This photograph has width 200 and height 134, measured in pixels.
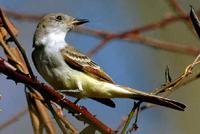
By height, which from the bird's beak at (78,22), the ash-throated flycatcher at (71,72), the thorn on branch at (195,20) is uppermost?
the bird's beak at (78,22)

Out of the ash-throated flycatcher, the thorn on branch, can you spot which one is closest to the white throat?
the ash-throated flycatcher

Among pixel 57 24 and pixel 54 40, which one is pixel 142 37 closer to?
pixel 54 40

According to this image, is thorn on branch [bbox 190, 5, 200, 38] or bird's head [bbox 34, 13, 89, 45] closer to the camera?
thorn on branch [bbox 190, 5, 200, 38]

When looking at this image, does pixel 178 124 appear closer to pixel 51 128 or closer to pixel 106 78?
pixel 106 78

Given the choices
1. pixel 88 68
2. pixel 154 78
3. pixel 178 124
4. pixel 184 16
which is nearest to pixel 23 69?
pixel 88 68

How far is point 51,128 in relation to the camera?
6.36 ft

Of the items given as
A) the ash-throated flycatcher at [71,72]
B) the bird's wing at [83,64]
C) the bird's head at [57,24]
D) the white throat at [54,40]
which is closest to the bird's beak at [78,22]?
the bird's head at [57,24]

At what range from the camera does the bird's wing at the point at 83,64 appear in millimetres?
3887

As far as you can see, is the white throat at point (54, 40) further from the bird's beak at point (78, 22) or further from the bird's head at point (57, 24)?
the bird's beak at point (78, 22)

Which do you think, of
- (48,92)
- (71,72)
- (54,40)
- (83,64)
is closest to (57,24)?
(54,40)

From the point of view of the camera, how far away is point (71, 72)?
150 inches

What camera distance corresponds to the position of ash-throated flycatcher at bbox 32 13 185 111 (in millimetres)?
3607

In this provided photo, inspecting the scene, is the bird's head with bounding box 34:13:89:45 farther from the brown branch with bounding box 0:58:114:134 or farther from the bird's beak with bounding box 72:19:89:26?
the brown branch with bounding box 0:58:114:134

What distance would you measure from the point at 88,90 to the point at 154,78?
4.73 metres
